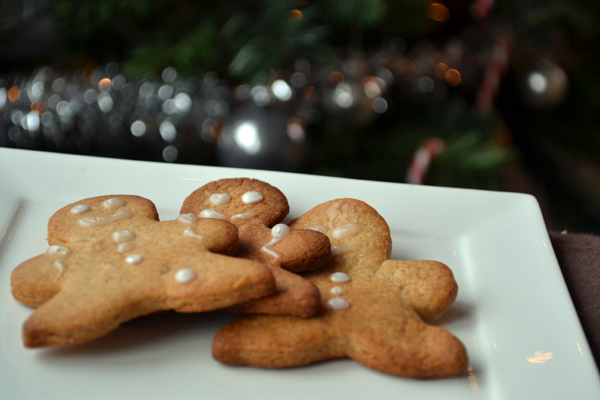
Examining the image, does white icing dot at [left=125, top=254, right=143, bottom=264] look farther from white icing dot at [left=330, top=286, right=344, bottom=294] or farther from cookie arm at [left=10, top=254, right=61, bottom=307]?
white icing dot at [left=330, top=286, right=344, bottom=294]

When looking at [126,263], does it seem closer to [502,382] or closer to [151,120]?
[502,382]

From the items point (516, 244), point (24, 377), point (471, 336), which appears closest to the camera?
point (24, 377)

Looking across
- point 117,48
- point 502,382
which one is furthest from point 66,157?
point 502,382

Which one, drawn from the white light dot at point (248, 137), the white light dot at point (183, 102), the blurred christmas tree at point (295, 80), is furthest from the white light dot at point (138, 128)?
the white light dot at point (248, 137)

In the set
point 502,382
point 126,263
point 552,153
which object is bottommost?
point 552,153

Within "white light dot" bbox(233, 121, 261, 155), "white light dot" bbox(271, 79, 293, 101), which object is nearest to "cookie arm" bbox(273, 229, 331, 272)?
"white light dot" bbox(233, 121, 261, 155)

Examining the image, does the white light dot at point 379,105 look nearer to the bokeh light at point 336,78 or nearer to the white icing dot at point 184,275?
the bokeh light at point 336,78
